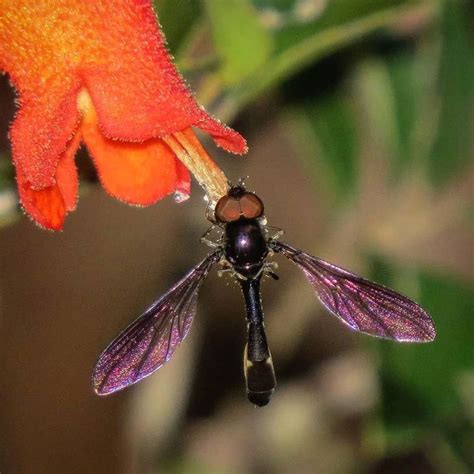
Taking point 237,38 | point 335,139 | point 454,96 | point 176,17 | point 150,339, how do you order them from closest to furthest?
point 150,339 → point 176,17 → point 237,38 → point 454,96 → point 335,139

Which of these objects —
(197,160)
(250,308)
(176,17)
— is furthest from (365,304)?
(176,17)

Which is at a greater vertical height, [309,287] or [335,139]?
[335,139]

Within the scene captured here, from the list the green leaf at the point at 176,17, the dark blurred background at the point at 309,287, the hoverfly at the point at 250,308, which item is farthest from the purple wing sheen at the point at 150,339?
the dark blurred background at the point at 309,287

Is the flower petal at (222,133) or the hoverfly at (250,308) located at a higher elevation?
the flower petal at (222,133)

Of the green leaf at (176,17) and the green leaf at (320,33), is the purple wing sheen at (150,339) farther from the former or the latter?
the green leaf at (320,33)

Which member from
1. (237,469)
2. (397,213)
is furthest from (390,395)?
(237,469)

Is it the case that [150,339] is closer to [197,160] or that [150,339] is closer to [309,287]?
[197,160]

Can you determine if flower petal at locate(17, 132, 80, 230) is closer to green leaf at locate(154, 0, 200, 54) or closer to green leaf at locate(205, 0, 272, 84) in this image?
green leaf at locate(154, 0, 200, 54)

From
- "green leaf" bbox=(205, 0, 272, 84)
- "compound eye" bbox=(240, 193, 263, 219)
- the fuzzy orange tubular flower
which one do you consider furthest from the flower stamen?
"green leaf" bbox=(205, 0, 272, 84)
